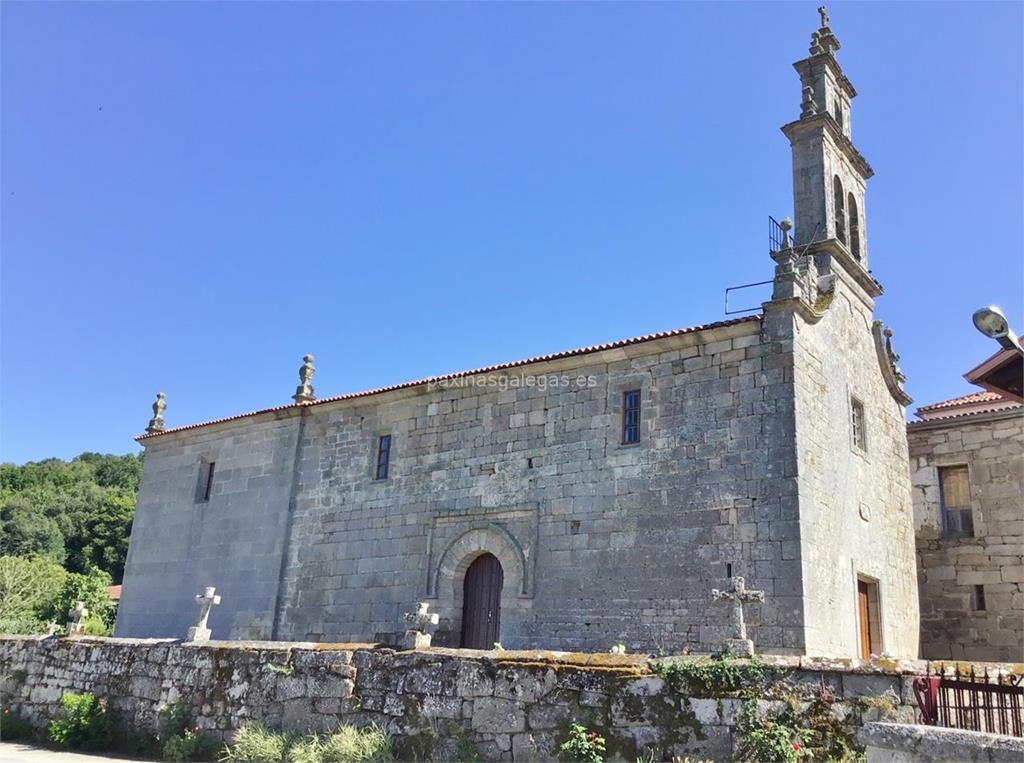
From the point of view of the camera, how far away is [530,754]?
779cm

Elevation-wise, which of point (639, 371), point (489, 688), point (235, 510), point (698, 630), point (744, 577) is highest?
point (639, 371)

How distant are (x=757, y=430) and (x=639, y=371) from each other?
247cm

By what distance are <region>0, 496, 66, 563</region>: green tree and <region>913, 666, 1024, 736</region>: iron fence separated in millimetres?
55899

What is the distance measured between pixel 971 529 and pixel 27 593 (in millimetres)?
33663

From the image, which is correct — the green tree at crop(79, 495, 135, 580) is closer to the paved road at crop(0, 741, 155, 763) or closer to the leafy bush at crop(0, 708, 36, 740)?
the leafy bush at crop(0, 708, 36, 740)

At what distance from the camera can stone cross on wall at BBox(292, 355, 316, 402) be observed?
68.0ft

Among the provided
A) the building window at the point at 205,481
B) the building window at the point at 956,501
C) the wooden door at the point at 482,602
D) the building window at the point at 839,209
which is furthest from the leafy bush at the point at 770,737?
the building window at the point at 205,481

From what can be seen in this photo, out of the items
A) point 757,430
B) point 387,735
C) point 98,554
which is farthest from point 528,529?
point 98,554

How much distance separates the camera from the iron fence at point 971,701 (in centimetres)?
620

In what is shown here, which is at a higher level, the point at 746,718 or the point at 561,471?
the point at 561,471

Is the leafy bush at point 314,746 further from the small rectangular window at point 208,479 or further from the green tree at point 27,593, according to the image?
the green tree at point 27,593

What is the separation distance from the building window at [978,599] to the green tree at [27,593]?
23.3 meters

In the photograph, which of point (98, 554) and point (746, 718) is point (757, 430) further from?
point (98, 554)
